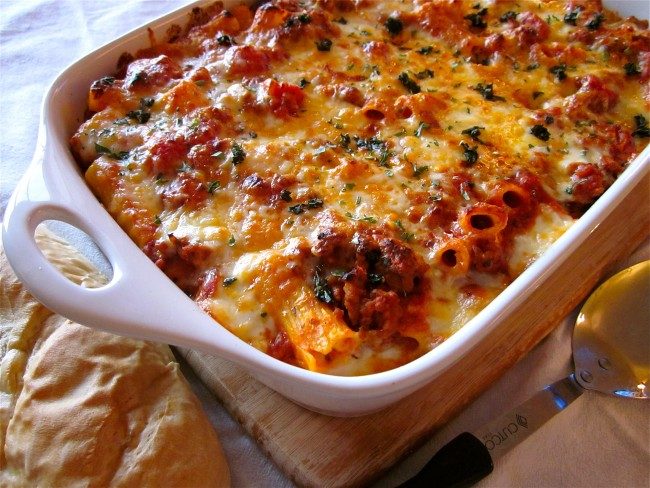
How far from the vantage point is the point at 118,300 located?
1.53 metres

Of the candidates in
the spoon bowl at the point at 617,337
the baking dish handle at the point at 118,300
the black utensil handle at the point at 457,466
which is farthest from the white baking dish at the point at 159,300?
the spoon bowl at the point at 617,337

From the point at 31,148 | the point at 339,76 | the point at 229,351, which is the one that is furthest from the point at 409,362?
the point at 31,148

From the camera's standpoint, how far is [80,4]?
12.1ft

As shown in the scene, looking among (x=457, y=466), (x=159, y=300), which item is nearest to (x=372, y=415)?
(x=457, y=466)

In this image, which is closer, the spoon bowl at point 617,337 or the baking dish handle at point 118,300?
the baking dish handle at point 118,300

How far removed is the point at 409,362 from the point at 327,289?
0.93 feet

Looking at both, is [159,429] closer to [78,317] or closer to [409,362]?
[78,317]

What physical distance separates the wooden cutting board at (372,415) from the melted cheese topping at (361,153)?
284 mm

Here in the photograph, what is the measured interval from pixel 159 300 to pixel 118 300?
10 centimetres

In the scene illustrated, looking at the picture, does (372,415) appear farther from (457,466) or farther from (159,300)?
(159,300)

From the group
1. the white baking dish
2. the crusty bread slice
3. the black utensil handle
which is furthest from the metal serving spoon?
the crusty bread slice

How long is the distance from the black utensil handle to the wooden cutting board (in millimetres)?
84

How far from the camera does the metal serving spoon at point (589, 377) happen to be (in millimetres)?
1763

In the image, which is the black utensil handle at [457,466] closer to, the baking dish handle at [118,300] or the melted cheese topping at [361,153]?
the melted cheese topping at [361,153]
